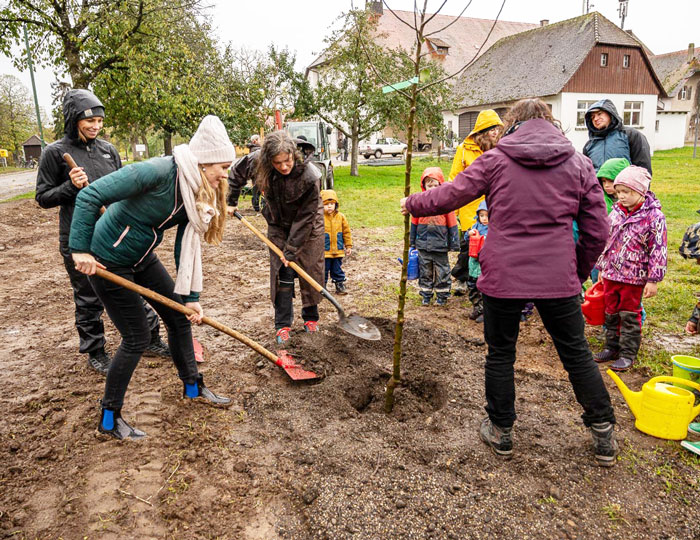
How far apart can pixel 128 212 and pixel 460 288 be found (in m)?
4.14

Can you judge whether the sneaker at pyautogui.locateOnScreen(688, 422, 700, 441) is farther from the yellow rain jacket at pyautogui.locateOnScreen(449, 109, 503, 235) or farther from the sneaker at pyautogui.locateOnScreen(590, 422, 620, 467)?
the yellow rain jacket at pyautogui.locateOnScreen(449, 109, 503, 235)

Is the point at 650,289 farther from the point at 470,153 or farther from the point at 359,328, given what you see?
the point at 359,328

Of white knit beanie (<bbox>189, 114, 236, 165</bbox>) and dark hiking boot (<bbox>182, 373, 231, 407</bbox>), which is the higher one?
white knit beanie (<bbox>189, 114, 236, 165</bbox>)

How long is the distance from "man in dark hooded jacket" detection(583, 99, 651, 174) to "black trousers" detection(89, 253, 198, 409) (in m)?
3.96

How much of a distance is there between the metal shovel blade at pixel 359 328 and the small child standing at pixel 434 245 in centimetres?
133

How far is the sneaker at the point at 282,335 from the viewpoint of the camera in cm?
435

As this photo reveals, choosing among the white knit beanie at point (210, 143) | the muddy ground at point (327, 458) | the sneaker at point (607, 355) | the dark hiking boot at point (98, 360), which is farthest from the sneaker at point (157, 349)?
the sneaker at point (607, 355)

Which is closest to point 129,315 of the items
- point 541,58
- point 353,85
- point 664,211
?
point 664,211

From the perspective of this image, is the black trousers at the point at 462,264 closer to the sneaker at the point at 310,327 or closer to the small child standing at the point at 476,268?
the small child standing at the point at 476,268

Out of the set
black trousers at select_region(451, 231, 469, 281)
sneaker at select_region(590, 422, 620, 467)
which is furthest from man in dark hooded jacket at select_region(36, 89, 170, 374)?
black trousers at select_region(451, 231, 469, 281)

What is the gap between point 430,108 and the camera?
756 inches

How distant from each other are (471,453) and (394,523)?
69 cm

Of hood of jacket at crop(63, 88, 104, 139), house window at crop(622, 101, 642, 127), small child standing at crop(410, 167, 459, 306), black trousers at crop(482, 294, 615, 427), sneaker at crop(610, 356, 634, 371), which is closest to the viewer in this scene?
black trousers at crop(482, 294, 615, 427)

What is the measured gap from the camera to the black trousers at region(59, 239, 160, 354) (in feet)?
12.7
